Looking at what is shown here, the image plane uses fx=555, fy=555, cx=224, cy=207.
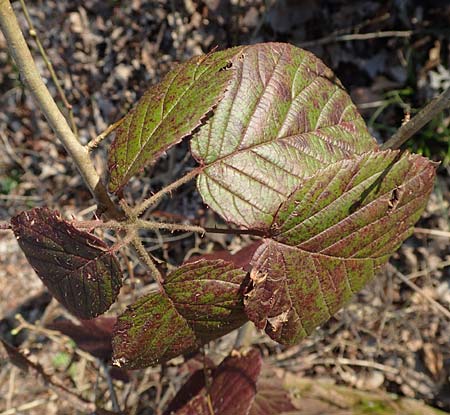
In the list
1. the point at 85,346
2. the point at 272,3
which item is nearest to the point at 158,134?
the point at 85,346

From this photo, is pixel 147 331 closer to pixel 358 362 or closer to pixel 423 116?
pixel 423 116

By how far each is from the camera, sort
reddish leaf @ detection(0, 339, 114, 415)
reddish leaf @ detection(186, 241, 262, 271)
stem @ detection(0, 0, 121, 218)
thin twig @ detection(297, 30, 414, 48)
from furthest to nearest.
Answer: thin twig @ detection(297, 30, 414, 48) < reddish leaf @ detection(0, 339, 114, 415) < reddish leaf @ detection(186, 241, 262, 271) < stem @ detection(0, 0, 121, 218)

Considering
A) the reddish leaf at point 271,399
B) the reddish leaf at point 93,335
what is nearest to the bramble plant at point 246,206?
the reddish leaf at point 93,335

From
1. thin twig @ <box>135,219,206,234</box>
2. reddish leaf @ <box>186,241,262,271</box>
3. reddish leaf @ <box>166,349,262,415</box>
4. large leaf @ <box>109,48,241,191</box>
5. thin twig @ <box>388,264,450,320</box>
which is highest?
large leaf @ <box>109,48,241,191</box>

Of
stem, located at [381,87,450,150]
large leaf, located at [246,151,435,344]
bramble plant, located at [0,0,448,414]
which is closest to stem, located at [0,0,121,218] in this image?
bramble plant, located at [0,0,448,414]

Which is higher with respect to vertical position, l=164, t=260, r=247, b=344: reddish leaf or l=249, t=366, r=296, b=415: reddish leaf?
l=164, t=260, r=247, b=344: reddish leaf

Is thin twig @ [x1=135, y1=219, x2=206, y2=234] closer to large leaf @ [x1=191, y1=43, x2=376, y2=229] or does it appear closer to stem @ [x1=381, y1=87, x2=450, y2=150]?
large leaf @ [x1=191, y1=43, x2=376, y2=229]

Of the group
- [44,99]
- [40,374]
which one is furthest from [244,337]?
[44,99]
